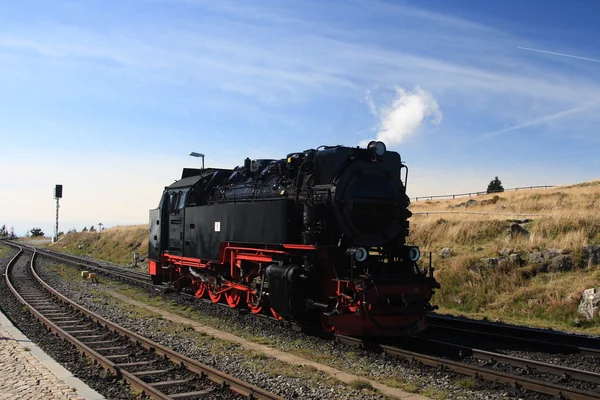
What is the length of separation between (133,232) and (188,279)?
85.3 feet

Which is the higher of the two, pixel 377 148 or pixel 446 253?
pixel 377 148

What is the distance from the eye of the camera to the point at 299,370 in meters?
7.32

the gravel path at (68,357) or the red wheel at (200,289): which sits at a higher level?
the red wheel at (200,289)

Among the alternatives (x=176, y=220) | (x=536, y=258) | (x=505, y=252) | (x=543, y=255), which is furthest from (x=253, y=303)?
(x=543, y=255)

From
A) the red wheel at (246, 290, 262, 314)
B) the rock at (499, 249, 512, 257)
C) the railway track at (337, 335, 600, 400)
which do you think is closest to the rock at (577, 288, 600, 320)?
the rock at (499, 249, 512, 257)

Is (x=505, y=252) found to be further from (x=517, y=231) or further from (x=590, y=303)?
(x=590, y=303)

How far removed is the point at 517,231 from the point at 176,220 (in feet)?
34.5

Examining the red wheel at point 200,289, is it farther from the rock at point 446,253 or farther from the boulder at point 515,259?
the boulder at point 515,259

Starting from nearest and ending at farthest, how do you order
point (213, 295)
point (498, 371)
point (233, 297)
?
1. point (498, 371)
2. point (233, 297)
3. point (213, 295)

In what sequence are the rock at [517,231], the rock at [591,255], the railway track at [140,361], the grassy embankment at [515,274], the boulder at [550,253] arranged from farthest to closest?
the rock at [517,231], the boulder at [550,253], the rock at [591,255], the grassy embankment at [515,274], the railway track at [140,361]

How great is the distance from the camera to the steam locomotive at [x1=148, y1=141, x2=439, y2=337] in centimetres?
882

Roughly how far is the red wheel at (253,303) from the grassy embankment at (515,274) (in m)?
5.22

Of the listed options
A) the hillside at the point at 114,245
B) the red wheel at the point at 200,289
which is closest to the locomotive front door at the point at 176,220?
the red wheel at the point at 200,289

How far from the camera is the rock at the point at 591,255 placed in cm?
1316
